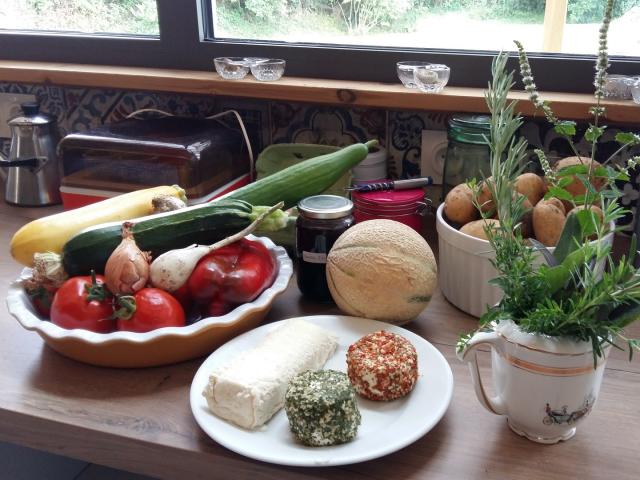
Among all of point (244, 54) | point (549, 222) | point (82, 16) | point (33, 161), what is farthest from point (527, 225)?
point (82, 16)

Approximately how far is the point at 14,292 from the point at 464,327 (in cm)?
56

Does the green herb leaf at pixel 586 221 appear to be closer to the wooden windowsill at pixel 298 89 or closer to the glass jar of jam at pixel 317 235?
the glass jar of jam at pixel 317 235

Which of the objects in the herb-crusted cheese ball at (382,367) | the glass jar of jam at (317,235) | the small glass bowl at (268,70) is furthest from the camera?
the small glass bowl at (268,70)

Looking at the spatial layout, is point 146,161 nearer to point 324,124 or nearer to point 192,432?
point 324,124

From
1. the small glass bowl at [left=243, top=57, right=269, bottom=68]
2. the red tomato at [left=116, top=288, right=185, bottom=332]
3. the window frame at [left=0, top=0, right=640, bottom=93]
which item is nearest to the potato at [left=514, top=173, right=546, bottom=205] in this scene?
the window frame at [left=0, top=0, right=640, bottom=93]

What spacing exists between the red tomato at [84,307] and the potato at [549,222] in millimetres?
516

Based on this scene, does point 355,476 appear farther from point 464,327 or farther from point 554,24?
point 554,24

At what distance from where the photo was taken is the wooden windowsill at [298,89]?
1066 millimetres

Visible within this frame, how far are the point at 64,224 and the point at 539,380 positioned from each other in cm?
63

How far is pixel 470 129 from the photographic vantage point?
1018 millimetres

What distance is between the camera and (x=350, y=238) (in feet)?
2.71

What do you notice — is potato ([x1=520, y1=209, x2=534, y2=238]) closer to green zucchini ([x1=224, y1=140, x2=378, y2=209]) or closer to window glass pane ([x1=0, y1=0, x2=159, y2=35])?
green zucchini ([x1=224, y1=140, x2=378, y2=209])

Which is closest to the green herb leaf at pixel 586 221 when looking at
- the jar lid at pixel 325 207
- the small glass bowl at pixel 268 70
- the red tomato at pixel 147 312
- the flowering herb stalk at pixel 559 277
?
the flowering herb stalk at pixel 559 277

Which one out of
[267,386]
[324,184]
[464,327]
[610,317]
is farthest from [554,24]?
[267,386]
